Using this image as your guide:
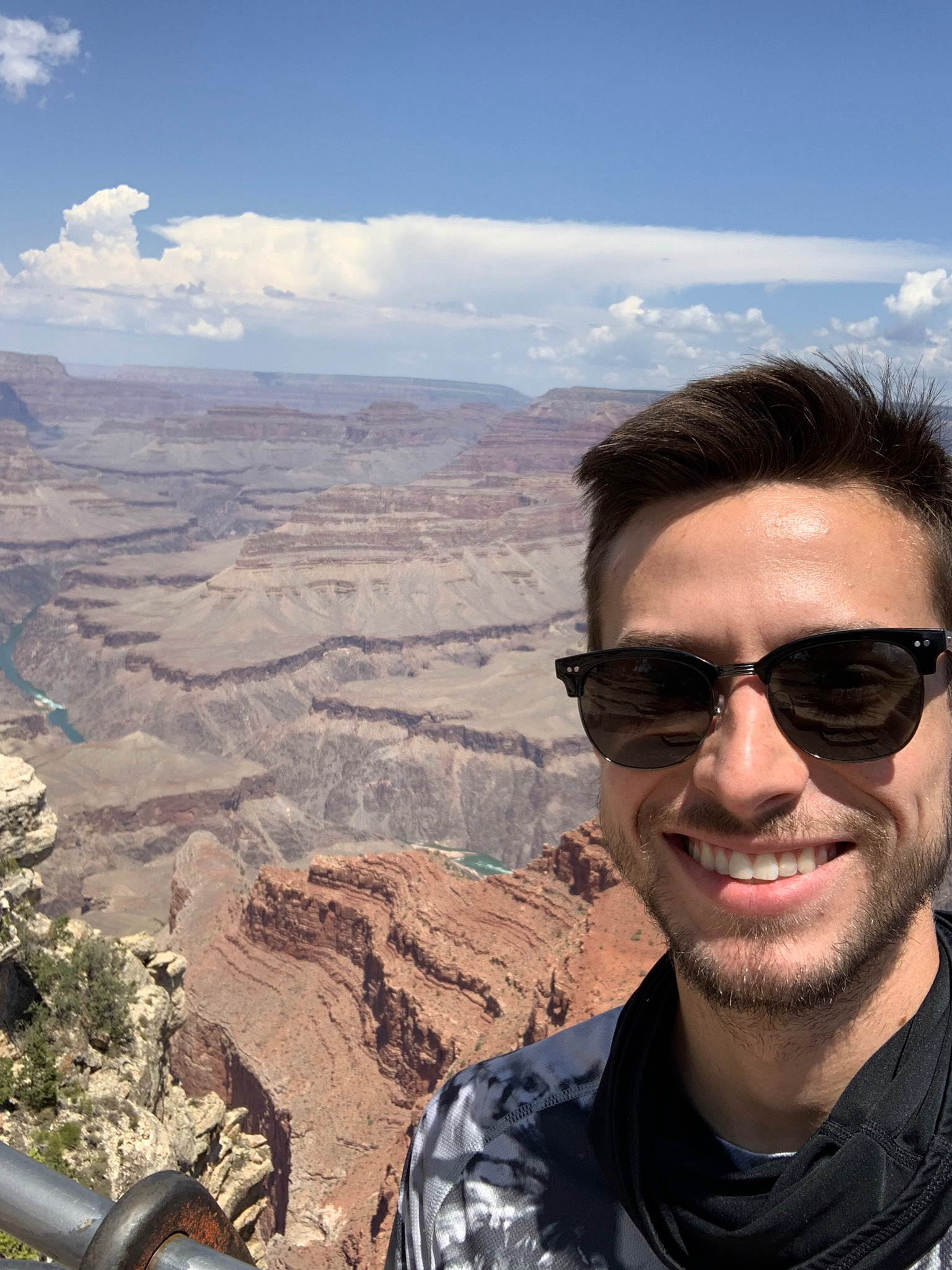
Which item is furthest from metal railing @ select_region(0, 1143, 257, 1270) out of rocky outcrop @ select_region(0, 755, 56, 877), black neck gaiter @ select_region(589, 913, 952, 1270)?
rocky outcrop @ select_region(0, 755, 56, 877)

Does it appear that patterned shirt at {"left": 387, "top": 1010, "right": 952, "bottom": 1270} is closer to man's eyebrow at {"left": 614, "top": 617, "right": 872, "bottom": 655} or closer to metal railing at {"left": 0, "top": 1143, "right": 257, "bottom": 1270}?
metal railing at {"left": 0, "top": 1143, "right": 257, "bottom": 1270}

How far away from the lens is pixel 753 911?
173cm

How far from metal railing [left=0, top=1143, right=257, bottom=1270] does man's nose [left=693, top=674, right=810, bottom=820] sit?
1.07 m

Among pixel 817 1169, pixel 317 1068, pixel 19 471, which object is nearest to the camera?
pixel 817 1169

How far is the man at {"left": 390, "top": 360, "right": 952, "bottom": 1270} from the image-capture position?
64.4 inches

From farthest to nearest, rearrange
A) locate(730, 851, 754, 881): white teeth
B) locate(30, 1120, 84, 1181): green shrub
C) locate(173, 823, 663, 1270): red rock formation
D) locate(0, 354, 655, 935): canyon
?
locate(0, 354, 655, 935): canyon → locate(173, 823, 663, 1270): red rock formation → locate(30, 1120, 84, 1181): green shrub → locate(730, 851, 754, 881): white teeth

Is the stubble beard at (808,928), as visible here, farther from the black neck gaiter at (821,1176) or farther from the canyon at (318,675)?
the canyon at (318,675)

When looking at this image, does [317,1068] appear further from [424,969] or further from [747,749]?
[747,749]

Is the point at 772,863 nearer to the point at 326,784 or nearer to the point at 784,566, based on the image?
the point at 784,566

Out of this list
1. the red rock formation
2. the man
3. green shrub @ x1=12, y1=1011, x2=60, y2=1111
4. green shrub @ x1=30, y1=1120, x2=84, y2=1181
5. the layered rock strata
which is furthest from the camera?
the layered rock strata

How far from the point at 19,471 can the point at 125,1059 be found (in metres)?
166

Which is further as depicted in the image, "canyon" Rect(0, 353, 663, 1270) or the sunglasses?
"canyon" Rect(0, 353, 663, 1270)

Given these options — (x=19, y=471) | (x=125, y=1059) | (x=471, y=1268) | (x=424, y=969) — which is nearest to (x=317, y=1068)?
(x=424, y=969)

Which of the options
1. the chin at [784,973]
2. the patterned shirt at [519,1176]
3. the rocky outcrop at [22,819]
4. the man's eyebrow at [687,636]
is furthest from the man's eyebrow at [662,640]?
the rocky outcrop at [22,819]
